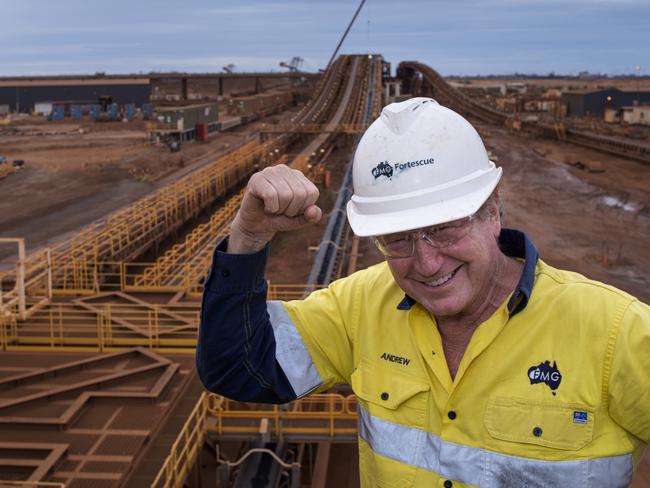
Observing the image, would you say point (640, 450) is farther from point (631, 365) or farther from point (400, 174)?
point (400, 174)

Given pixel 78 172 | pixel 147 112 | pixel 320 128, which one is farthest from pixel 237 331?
pixel 147 112

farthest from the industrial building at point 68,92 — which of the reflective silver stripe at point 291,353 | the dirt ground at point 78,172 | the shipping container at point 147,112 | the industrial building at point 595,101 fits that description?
the reflective silver stripe at point 291,353

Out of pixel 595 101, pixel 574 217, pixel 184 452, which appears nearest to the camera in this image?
pixel 184 452

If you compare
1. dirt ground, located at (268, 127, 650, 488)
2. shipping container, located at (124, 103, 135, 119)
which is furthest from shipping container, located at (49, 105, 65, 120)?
dirt ground, located at (268, 127, 650, 488)

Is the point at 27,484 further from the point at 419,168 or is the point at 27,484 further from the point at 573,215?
the point at 573,215

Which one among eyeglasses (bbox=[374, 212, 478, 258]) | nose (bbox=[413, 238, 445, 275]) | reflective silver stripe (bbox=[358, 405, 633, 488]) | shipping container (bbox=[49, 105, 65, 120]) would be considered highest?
shipping container (bbox=[49, 105, 65, 120])

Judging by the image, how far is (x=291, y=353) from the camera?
231 centimetres

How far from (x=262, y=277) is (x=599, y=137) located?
44600mm

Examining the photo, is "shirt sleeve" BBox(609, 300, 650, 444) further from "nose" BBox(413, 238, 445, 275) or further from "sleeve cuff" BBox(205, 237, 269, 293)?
"sleeve cuff" BBox(205, 237, 269, 293)

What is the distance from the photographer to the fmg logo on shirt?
1.90 m

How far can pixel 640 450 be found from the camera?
1.99 meters

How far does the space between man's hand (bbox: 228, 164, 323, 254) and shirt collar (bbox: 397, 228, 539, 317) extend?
0.45 meters

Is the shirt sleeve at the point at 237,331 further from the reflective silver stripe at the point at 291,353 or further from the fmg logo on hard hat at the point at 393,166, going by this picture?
the fmg logo on hard hat at the point at 393,166

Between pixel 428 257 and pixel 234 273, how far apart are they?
60 centimetres
